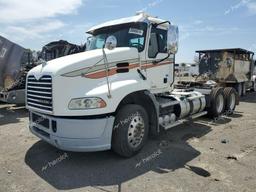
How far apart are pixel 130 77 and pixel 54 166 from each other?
7.44ft

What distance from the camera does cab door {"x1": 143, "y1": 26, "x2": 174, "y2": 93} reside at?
20.8 feet

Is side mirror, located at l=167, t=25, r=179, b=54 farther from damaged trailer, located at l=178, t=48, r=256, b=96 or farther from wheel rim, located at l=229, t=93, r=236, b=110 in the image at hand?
damaged trailer, located at l=178, t=48, r=256, b=96

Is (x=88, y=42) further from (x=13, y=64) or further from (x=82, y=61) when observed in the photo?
Result: (x=13, y=64)

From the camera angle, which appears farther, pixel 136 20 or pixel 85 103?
pixel 136 20

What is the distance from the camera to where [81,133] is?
4.77m

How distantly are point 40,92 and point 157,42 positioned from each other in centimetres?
296

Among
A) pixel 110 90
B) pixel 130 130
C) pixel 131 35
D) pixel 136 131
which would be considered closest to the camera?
pixel 110 90

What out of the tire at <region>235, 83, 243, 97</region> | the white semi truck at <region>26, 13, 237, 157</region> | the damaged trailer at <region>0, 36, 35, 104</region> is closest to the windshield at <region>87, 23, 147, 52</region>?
the white semi truck at <region>26, 13, 237, 157</region>

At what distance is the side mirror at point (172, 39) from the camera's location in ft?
20.1

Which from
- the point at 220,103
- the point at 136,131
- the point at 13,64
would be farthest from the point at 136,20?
the point at 13,64

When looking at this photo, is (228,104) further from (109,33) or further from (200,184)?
(200,184)

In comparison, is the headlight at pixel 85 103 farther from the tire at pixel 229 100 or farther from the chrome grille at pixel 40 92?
the tire at pixel 229 100

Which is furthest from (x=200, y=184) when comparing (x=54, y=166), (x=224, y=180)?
(x=54, y=166)

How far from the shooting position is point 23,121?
9211mm
